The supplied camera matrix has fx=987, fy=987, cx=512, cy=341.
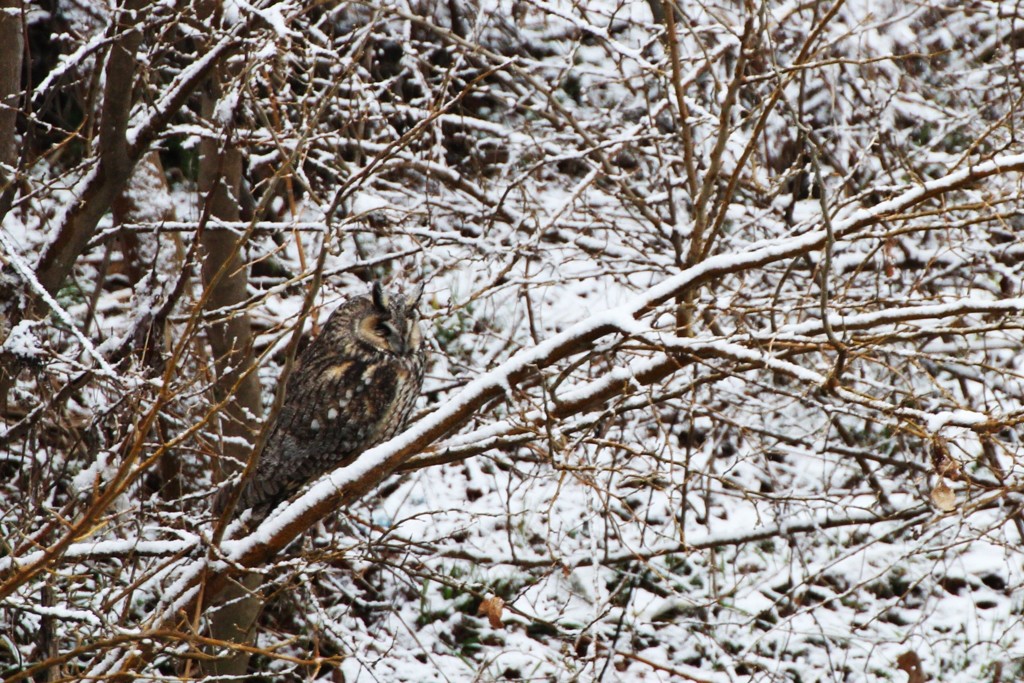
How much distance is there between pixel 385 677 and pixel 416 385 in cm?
181

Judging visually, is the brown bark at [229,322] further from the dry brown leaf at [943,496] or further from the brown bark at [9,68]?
the dry brown leaf at [943,496]

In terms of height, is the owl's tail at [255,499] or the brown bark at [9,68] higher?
the brown bark at [9,68]

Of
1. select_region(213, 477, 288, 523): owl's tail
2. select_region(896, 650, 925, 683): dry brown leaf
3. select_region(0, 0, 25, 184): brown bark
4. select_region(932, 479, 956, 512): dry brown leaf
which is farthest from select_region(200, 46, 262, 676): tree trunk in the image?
select_region(932, 479, 956, 512): dry brown leaf

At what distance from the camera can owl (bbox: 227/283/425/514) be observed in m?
3.85

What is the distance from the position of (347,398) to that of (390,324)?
0.33 meters

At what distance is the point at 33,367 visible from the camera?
3.16m

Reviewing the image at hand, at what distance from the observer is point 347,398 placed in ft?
12.6

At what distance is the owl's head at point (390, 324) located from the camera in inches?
152

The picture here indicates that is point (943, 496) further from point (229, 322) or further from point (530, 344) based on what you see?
point (229, 322)

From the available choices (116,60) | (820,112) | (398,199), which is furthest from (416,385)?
(820,112)

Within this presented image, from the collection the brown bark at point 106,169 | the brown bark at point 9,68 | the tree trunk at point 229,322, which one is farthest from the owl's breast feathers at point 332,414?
the brown bark at point 9,68

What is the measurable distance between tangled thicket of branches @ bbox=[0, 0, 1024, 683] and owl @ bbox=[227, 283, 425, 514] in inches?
6.7

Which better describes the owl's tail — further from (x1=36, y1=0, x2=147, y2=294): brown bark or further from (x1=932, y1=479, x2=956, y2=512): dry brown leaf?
(x1=932, y1=479, x2=956, y2=512): dry brown leaf

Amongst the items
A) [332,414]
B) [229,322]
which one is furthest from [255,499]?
[229,322]
